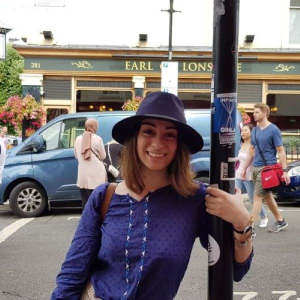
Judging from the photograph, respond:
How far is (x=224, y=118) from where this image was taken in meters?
2.40

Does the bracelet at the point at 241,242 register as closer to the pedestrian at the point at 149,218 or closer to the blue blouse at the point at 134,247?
the pedestrian at the point at 149,218

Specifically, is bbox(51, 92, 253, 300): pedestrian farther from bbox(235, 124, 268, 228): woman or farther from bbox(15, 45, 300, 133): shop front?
bbox(15, 45, 300, 133): shop front

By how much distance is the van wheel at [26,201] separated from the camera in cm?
977

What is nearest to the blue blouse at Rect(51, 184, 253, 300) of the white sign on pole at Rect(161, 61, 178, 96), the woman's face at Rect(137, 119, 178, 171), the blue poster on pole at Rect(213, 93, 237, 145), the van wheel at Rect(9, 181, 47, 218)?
the woman's face at Rect(137, 119, 178, 171)

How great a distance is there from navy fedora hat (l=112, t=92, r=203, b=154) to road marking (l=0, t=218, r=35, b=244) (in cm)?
605

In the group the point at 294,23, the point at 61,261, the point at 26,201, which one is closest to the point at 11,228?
the point at 26,201

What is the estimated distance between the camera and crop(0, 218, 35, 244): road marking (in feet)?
26.0

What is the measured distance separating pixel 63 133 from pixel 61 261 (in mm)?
4234

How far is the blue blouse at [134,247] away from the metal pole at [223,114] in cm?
30

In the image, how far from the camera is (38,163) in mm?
9898

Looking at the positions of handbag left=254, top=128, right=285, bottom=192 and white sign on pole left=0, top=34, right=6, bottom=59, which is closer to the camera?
handbag left=254, top=128, right=285, bottom=192

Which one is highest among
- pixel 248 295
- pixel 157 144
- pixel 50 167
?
pixel 157 144

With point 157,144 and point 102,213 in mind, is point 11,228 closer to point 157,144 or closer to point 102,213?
point 102,213

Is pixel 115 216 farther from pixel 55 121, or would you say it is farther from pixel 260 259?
pixel 55 121
